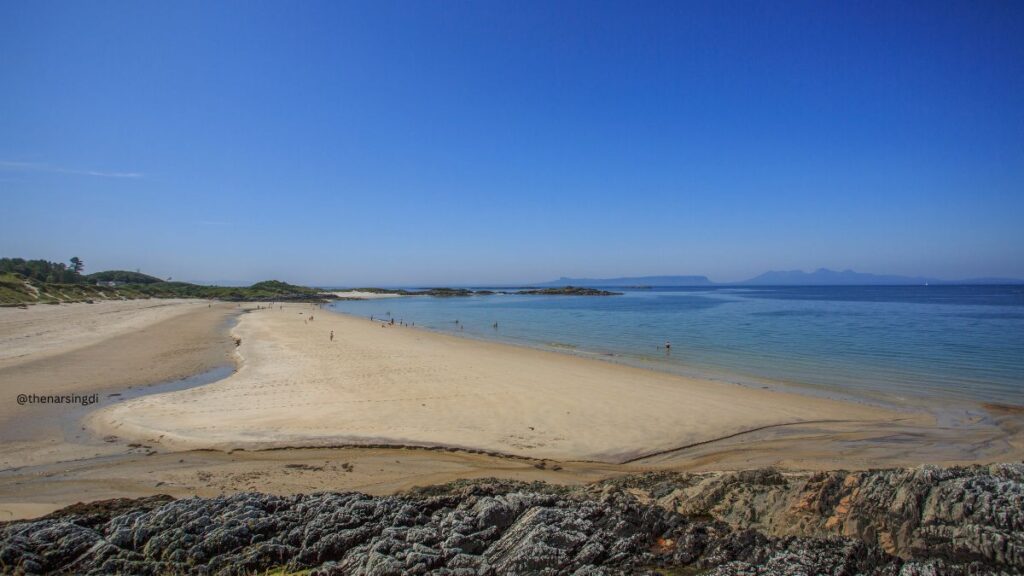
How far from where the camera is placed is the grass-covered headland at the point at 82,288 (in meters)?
51.4

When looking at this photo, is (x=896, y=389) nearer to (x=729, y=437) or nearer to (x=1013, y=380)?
(x=1013, y=380)

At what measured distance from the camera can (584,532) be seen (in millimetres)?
4980

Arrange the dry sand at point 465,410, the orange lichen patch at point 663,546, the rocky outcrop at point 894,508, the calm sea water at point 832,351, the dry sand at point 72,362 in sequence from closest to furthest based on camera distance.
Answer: the rocky outcrop at point 894,508
the orange lichen patch at point 663,546
the dry sand at point 72,362
the dry sand at point 465,410
the calm sea water at point 832,351

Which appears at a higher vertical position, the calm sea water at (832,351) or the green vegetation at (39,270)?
the green vegetation at (39,270)

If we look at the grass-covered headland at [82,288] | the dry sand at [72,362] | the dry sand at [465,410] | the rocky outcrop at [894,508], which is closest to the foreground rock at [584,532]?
the rocky outcrop at [894,508]

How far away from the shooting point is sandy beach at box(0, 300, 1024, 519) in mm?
8281

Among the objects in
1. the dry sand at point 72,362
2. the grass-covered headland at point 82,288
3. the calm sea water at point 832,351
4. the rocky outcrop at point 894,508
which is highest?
the grass-covered headland at point 82,288

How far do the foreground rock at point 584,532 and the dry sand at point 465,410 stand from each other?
4.22m

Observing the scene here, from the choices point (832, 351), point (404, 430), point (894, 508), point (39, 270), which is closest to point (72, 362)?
→ point (404, 430)

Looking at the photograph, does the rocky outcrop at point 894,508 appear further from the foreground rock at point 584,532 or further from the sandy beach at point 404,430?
the sandy beach at point 404,430

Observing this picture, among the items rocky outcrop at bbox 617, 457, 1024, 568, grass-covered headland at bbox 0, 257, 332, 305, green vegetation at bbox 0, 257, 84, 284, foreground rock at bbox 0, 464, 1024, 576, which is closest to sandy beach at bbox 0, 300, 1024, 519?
foreground rock at bbox 0, 464, 1024, 576

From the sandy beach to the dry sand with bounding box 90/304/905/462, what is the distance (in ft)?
0.23

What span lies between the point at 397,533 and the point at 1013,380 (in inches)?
926

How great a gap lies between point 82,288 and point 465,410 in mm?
82377
